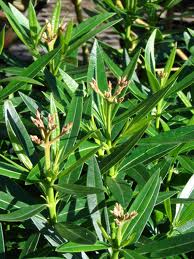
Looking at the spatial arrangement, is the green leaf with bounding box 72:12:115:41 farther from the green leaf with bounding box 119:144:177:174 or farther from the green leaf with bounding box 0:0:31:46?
the green leaf with bounding box 119:144:177:174

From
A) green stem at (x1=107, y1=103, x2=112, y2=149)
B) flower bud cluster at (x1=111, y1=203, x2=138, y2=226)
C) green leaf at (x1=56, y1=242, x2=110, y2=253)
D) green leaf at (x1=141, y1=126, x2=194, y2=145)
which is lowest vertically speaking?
green leaf at (x1=56, y1=242, x2=110, y2=253)

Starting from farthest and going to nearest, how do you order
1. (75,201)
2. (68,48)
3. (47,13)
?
1. (47,13)
2. (68,48)
3. (75,201)

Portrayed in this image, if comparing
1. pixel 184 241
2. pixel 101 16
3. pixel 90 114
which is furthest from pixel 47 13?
pixel 184 241

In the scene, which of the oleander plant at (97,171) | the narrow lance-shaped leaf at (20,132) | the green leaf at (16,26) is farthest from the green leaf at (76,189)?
the green leaf at (16,26)

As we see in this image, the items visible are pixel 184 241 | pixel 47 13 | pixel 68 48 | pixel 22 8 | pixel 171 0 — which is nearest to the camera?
pixel 184 241

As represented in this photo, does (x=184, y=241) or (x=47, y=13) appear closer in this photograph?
(x=184, y=241)

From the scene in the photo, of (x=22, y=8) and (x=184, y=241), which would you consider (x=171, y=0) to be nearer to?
(x=22, y=8)

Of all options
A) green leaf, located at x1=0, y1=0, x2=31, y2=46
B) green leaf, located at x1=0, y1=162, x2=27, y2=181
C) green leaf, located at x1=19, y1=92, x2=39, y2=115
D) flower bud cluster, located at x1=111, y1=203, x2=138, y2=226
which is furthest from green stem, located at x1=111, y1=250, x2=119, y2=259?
green leaf, located at x1=0, y1=0, x2=31, y2=46
